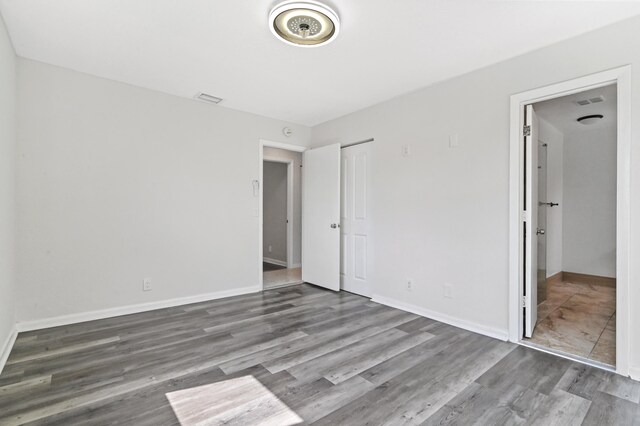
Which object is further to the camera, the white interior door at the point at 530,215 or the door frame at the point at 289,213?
the door frame at the point at 289,213

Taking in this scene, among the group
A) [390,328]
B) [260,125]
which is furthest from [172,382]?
[260,125]

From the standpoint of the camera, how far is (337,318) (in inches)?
129

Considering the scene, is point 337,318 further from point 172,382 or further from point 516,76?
point 516,76

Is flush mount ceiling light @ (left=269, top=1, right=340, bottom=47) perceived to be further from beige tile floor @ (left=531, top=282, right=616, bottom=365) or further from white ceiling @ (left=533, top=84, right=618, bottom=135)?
beige tile floor @ (left=531, top=282, right=616, bottom=365)

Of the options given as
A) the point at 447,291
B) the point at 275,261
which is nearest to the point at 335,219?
the point at 447,291

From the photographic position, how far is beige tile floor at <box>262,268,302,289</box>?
4.78 meters

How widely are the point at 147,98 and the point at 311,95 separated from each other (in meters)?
1.83

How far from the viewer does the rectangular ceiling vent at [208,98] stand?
3.67 metres

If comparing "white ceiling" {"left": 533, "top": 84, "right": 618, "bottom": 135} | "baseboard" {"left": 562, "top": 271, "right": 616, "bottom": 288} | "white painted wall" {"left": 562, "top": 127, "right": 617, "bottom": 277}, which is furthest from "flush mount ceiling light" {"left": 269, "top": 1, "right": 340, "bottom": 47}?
"baseboard" {"left": 562, "top": 271, "right": 616, "bottom": 288}

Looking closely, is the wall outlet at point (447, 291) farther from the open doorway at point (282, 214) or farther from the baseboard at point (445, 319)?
the open doorway at point (282, 214)

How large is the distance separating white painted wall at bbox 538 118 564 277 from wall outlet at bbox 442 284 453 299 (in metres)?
2.72

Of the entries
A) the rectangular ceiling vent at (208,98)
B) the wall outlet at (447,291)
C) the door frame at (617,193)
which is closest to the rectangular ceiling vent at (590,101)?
the door frame at (617,193)

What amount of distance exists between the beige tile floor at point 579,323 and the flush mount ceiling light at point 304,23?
3039mm

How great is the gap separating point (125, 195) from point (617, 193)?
169 inches
